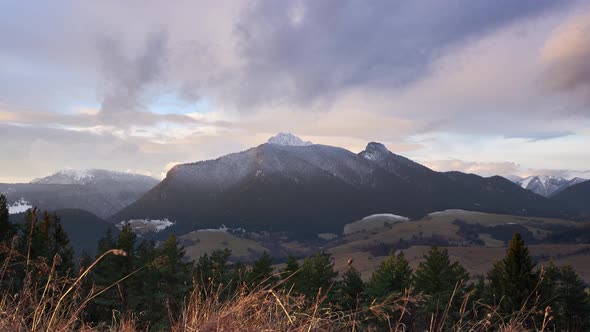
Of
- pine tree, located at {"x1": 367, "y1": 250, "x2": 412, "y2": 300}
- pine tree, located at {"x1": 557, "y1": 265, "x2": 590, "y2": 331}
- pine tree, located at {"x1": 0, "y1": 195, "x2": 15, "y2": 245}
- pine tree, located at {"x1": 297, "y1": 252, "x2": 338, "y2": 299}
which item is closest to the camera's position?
pine tree, located at {"x1": 0, "y1": 195, "x2": 15, "y2": 245}

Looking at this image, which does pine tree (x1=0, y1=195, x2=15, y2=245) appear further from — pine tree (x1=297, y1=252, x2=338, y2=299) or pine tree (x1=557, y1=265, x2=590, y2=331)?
pine tree (x1=557, y1=265, x2=590, y2=331)

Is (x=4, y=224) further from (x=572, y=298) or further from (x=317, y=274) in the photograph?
(x=572, y=298)

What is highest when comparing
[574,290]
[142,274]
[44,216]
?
[44,216]

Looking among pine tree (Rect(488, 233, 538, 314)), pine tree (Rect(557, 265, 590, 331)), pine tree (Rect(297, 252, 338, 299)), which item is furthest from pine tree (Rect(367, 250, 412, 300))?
pine tree (Rect(557, 265, 590, 331))

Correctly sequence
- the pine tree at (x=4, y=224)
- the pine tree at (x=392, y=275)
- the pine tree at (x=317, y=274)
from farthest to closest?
the pine tree at (x=317, y=274)
the pine tree at (x=392, y=275)
the pine tree at (x=4, y=224)

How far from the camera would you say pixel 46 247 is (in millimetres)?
46875

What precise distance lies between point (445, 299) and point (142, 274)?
31.8 metres

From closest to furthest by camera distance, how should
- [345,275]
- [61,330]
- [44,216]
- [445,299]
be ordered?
1. [61,330]
2. [445,299]
3. [44,216]
4. [345,275]

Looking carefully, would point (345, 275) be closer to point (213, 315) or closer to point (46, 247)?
point (46, 247)

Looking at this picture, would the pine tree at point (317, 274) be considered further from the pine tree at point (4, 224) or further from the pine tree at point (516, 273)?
the pine tree at point (4, 224)

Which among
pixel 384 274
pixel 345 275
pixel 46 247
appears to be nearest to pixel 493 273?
pixel 384 274

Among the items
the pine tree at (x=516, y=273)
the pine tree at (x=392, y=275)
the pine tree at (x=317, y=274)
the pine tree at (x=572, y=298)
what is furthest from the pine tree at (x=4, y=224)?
the pine tree at (x=572, y=298)

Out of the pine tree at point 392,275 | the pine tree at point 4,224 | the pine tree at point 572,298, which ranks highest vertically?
the pine tree at point 4,224

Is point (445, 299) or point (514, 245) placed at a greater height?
point (514, 245)
